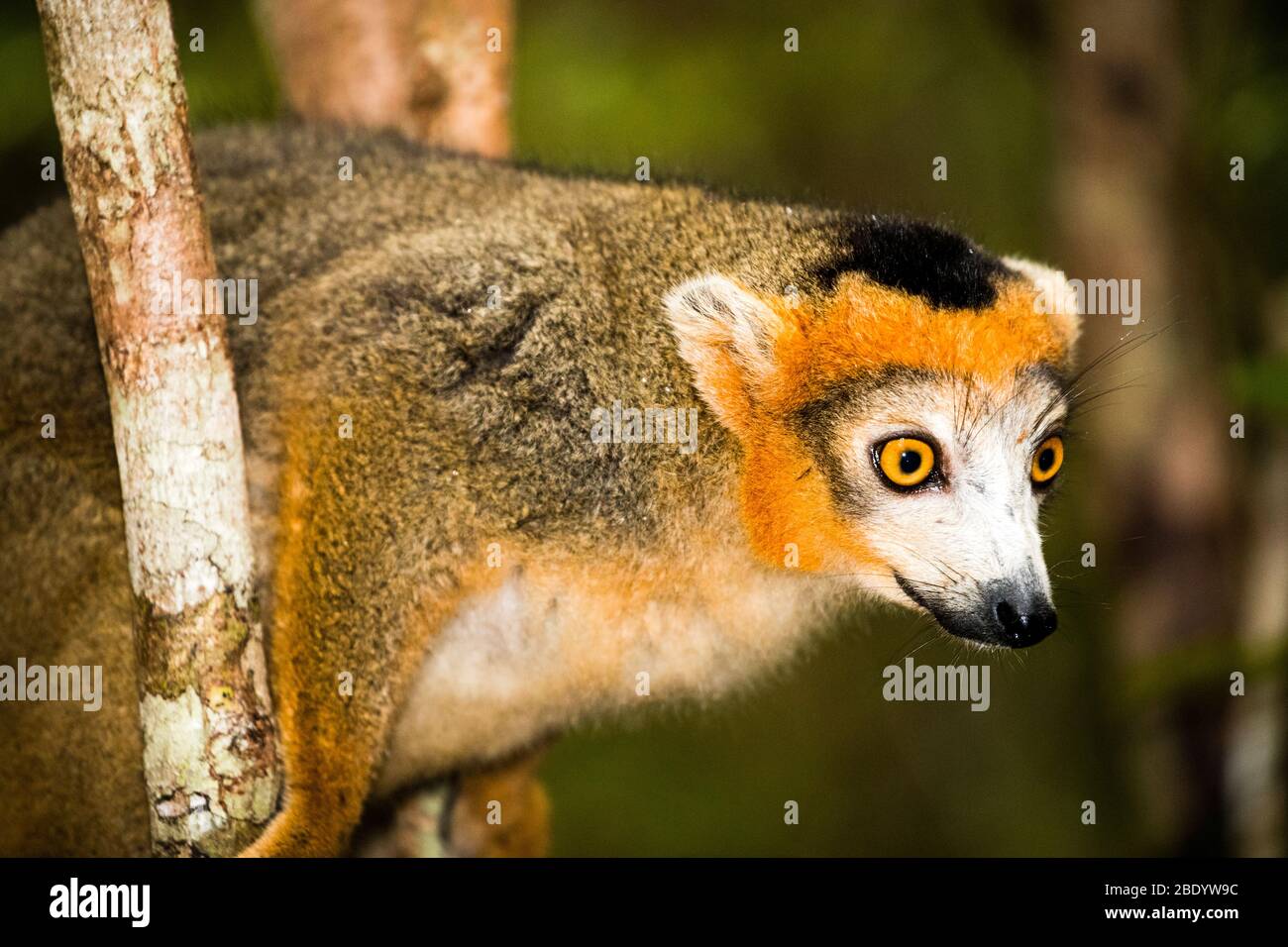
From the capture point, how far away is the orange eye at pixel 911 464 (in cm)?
533

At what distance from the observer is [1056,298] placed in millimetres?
6137

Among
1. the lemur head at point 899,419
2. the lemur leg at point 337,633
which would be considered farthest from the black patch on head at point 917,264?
the lemur leg at point 337,633

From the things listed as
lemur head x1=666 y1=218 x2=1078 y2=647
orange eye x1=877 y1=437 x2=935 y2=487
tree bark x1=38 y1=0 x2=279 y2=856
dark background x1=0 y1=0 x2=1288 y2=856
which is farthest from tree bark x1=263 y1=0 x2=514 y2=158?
orange eye x1=877 y1=437 x2=935 y2=487

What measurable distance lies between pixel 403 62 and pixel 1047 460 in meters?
5.08

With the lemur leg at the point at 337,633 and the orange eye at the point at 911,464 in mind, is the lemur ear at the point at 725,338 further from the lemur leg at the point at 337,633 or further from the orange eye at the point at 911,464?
the lemur leg at the point at 337,633

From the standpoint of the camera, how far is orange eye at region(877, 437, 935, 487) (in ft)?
17.5

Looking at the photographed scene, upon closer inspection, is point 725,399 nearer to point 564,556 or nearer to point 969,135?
point 564,556

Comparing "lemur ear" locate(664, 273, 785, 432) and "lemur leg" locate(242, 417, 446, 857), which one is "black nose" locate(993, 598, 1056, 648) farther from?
"lemur leg" locate(242, 417, 446, 857)

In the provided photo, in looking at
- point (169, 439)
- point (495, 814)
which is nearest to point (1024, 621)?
point (169, 439)

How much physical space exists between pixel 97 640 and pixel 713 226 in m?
3.38

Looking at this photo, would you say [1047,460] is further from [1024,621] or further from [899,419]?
[1024,621]
